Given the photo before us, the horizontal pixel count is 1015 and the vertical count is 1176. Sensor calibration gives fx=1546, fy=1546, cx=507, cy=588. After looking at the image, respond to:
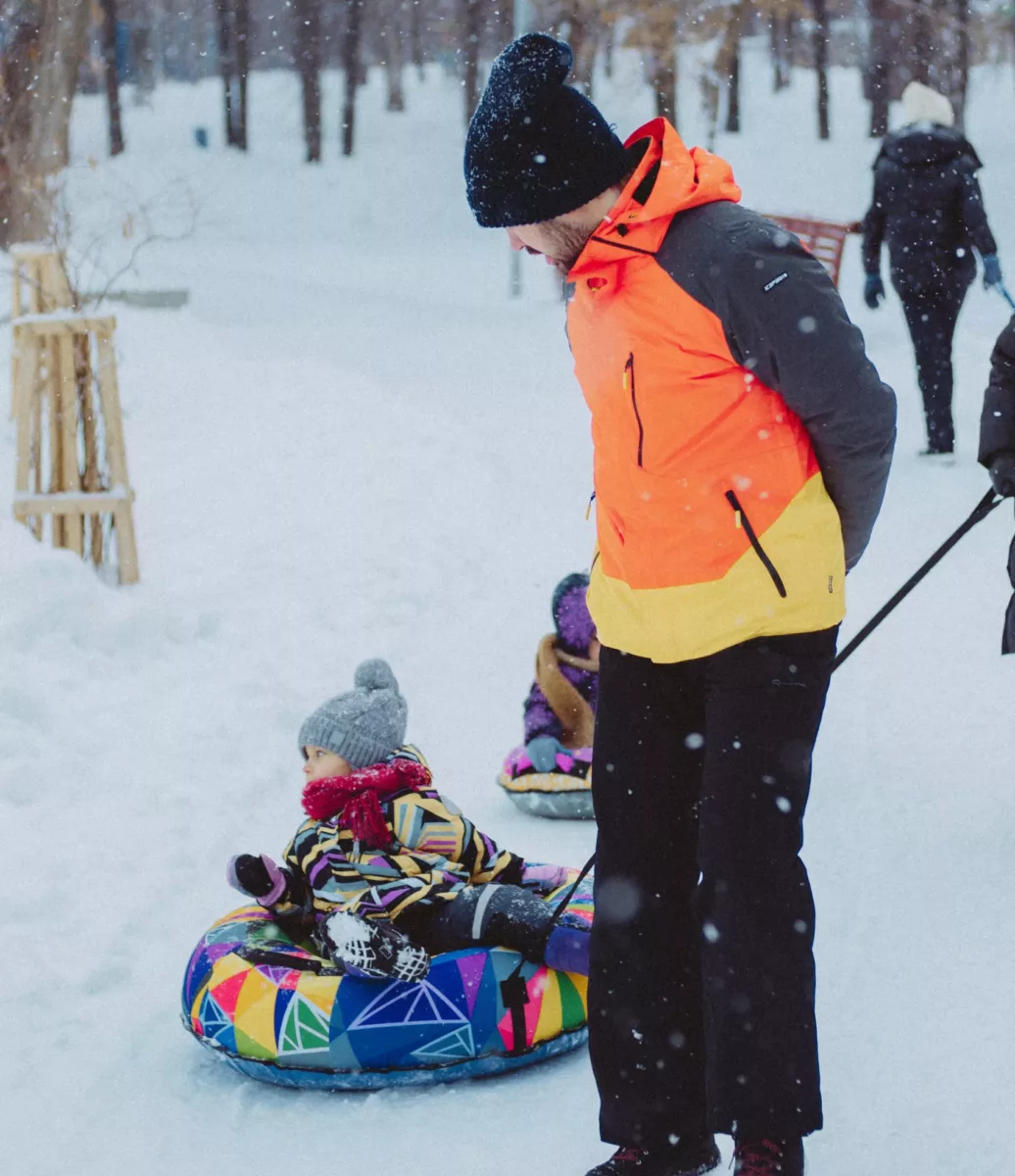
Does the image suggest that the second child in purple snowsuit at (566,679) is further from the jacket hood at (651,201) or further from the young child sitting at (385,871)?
the jacket hood at (651,201)

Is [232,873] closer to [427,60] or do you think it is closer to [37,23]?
[37,23]

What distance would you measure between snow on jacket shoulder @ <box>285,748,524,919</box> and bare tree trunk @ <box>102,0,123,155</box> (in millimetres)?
31069

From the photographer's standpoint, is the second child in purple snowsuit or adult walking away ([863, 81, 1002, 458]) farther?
adult walking away ([863, 81, 1002, 458])

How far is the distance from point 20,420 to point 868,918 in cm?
481

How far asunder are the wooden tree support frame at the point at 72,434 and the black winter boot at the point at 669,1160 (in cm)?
504

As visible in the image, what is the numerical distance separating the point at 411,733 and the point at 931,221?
15.8 ft

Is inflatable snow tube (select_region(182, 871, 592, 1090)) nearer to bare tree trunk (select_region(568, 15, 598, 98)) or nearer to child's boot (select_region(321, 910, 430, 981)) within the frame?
child's boot (select_region(321, 910, 430, 981))

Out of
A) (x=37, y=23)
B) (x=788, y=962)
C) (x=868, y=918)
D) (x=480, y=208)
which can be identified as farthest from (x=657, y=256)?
(x=37, y=23)

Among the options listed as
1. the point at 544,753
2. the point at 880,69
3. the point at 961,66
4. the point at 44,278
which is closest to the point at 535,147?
the point at 544,753

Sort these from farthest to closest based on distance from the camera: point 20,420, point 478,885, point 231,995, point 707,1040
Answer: point 20,420 → point 478,885 → point 231,995 → point 707,1040

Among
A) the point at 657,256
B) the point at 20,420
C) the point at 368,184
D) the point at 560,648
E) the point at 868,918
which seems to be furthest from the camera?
the point at 368,184

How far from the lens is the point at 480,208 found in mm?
2400

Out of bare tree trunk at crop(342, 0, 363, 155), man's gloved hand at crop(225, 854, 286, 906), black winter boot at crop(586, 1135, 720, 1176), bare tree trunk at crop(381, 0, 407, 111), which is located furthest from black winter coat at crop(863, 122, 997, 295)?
bare tree trunk at crop(381, 0, 407, 111)

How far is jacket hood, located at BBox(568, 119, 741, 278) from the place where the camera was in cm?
229
